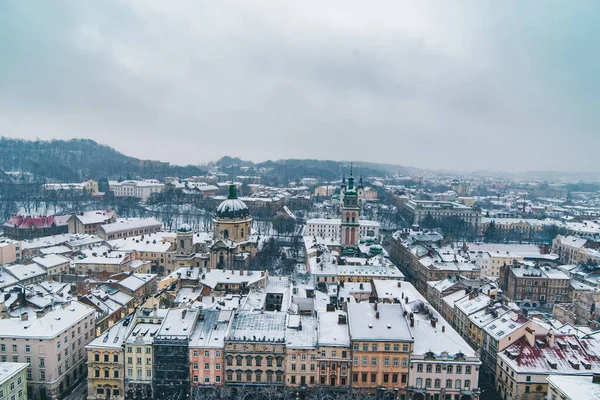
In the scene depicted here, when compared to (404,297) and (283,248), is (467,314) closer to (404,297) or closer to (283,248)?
(404,297)

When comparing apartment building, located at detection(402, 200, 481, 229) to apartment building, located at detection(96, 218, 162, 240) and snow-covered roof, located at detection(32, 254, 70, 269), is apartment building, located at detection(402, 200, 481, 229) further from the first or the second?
snow-covered roof, located at detection(32, 254, 70, 269)

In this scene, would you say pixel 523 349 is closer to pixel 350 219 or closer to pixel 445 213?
pixel 350 219

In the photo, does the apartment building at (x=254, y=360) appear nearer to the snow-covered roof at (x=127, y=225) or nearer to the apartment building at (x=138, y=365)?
the apartment building at (x=138, y=365)

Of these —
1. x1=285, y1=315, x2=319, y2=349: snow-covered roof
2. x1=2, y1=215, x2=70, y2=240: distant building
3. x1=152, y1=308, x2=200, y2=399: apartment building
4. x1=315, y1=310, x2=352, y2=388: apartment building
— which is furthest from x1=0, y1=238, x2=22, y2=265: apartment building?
x1=315, y1=310, x2=352, y2=388: apartment building

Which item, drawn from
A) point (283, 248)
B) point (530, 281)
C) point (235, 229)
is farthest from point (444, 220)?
point (235, 229)

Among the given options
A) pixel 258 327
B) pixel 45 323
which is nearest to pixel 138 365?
pixel 45 323

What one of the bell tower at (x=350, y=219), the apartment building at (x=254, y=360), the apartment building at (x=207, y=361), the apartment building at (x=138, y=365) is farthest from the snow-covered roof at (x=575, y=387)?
the bell tower at (x=350, y=219)
